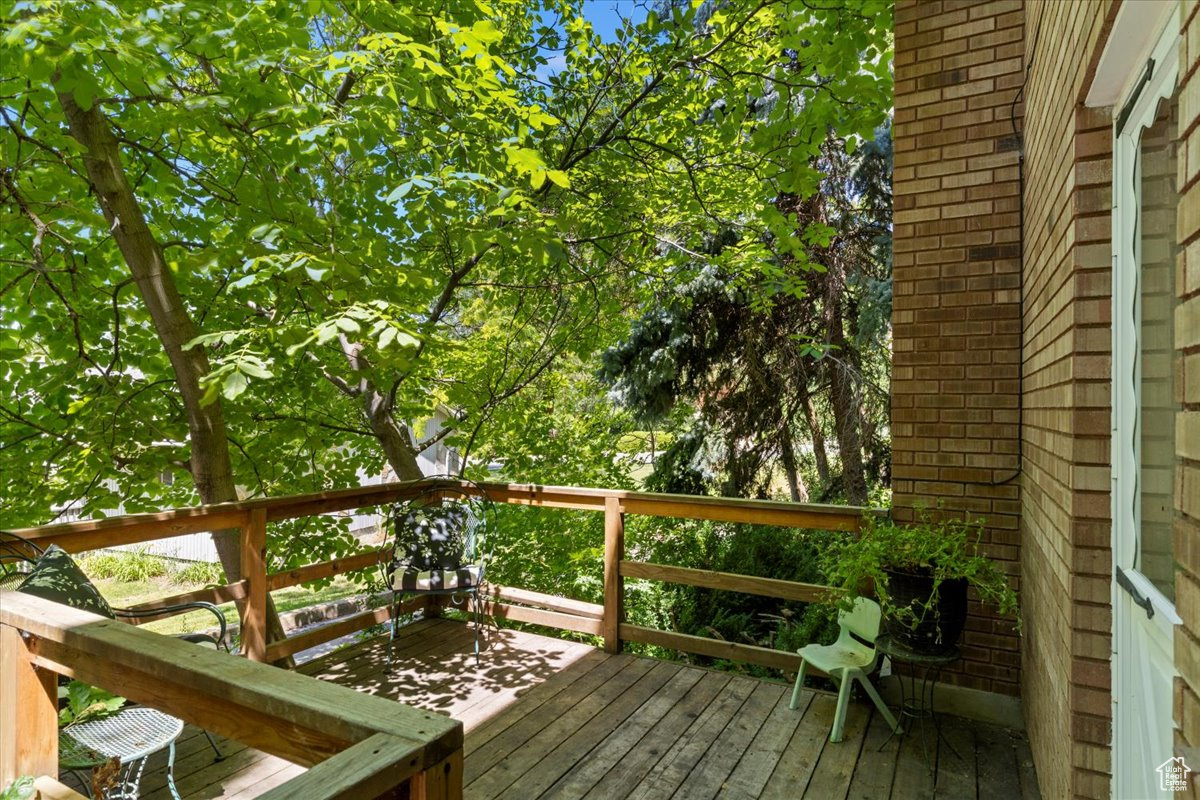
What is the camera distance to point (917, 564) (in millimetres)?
2732

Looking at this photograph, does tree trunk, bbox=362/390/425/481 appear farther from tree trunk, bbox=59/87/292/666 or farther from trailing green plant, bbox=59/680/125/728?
trailing green plant, bbox=59/680/125/728

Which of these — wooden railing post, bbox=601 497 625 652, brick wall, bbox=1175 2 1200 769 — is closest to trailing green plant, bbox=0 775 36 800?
brick wall, bbox=1175 2 1200 769

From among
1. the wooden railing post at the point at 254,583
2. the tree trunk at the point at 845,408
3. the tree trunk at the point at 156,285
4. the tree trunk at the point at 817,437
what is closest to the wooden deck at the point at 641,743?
the wooden railing post at the point at 254,583

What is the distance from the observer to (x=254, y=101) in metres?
3.10

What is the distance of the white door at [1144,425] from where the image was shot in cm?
121

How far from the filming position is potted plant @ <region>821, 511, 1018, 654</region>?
2615 mm

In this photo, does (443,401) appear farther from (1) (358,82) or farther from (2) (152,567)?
(2) (152,567)

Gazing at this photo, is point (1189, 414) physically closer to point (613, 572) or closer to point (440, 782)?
point (440, 782)

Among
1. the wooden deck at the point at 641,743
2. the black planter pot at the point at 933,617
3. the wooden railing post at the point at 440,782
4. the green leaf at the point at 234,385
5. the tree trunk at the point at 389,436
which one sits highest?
the green leaf at the point at 234,385

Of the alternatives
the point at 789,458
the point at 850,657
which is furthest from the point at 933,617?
the point at 789,458

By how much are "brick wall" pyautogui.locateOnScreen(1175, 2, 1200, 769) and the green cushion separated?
254cm

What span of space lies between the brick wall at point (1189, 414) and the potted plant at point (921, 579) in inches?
66.7

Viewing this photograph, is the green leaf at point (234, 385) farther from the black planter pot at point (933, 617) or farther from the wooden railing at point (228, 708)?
the black planter pot at point (933, 617)

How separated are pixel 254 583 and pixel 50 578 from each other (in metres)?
1.29
